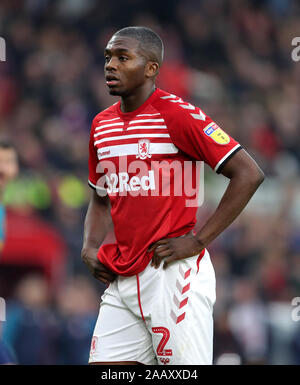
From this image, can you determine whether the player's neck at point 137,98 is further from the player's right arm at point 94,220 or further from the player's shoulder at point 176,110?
the player's right arm at point 94,220

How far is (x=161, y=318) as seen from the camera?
12.2ft

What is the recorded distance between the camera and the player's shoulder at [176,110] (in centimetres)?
378

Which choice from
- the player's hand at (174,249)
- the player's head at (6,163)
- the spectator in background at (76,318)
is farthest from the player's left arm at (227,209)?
the spectator in background at (76,318)

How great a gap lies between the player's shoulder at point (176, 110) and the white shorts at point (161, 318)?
0.73 m

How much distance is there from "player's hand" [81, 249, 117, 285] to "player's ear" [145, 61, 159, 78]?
1032 millimetres

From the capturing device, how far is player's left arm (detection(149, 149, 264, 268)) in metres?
3.74

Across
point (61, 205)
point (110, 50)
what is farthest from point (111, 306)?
point (61, 205)

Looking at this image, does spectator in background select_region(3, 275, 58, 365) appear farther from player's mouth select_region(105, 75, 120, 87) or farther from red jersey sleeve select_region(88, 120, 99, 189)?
player's mouth select_region(105, 75, 120, 87)

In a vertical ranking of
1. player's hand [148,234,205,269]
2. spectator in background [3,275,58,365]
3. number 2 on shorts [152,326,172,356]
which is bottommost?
spectator in background [3,275,58,365]

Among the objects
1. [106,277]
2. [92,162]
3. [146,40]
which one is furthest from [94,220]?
[146,40]

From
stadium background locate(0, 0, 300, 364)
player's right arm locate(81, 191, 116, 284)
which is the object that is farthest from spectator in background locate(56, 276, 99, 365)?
player's right arm locate(81, 191, 116, 284)

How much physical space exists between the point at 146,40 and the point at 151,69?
156 millimetres

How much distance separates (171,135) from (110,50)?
58cm

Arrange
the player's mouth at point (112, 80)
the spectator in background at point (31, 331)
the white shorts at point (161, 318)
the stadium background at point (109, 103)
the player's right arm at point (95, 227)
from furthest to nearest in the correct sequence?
the stadium background at point (109, 103), the spectator in background at point (31, 331), the player's right arm at point (95, 227), the player's mouth at point (112, 80), the white shorts at point (161, 318)
